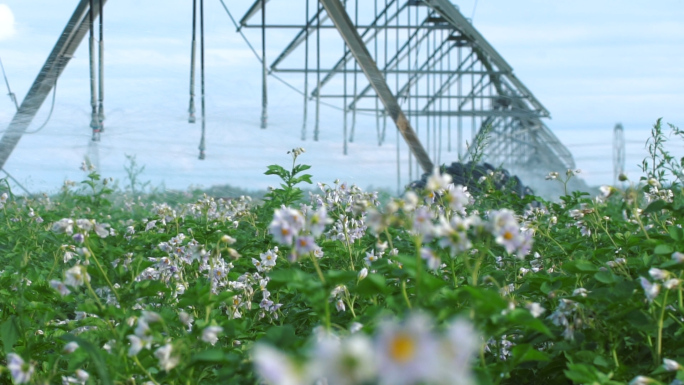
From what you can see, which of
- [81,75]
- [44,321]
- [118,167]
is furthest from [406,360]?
[81,75]

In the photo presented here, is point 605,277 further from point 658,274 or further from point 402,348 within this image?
point 402,348

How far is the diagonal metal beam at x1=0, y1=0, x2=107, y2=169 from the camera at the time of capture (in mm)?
7078

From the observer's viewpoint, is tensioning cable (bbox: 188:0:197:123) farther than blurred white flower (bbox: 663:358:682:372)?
Yes

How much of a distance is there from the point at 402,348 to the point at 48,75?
24.3ft

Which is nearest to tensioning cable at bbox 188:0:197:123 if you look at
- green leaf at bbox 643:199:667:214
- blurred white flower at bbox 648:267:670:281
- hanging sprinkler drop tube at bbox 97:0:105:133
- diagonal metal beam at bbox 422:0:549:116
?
hanging sprinkler drop tube at bbox 97:0:105:133

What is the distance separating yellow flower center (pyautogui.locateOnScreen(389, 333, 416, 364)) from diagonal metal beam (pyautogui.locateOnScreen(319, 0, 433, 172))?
7739 millimetres

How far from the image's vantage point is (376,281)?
1157 mm

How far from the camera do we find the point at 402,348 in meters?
0.59

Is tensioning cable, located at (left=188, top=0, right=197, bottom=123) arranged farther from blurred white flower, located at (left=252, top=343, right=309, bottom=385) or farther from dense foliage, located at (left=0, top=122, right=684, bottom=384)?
blurred white flower, located at (left=252, top=343, right=309, bottom=385)

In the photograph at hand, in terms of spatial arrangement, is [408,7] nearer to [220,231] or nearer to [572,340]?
[220,231]

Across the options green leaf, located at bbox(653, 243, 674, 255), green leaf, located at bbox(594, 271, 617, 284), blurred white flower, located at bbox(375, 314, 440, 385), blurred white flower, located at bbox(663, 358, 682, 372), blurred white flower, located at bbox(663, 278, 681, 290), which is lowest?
blurred white flower, located at bbox(663, 358, 682, 372)

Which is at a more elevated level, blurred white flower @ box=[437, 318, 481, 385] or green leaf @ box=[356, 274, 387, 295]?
blurred white flower @ box=[437, 318, 481, 385]

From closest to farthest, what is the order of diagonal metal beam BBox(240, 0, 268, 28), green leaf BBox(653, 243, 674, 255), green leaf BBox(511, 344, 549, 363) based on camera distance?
green leaf BBox(511, 344, 549, 363)
green leaf BBox(653, 243, 674, 255)
diagonal metal beam BBox(240, 0, 268, 28)

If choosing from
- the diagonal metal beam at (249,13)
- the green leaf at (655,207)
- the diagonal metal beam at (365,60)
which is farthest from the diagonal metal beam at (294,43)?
the green leaf at (655,207)
